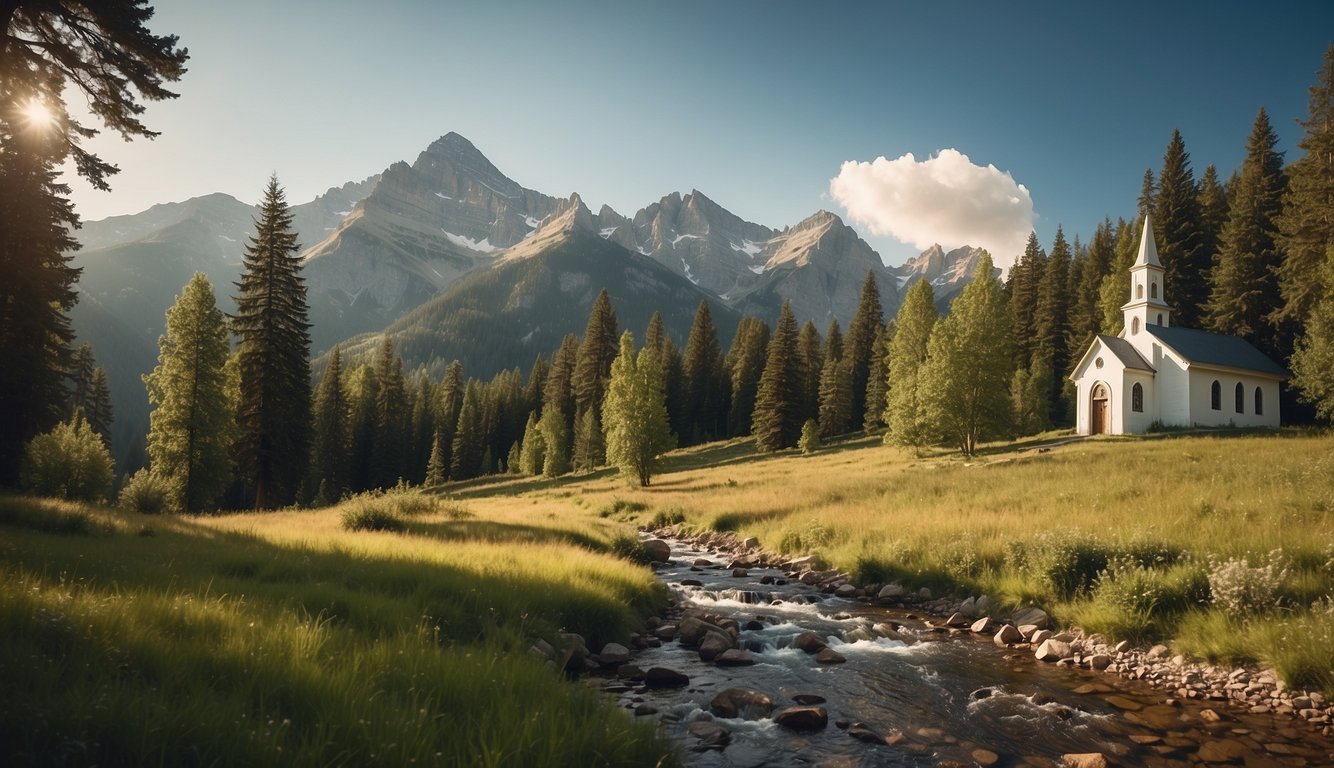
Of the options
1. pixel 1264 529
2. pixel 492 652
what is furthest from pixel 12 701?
pixel 1264 529

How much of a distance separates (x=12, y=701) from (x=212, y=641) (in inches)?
71.9

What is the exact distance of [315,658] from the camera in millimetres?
5027

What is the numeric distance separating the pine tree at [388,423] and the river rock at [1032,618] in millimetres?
73814

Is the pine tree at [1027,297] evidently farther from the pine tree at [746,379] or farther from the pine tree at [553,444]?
the pine tree at [553,444]

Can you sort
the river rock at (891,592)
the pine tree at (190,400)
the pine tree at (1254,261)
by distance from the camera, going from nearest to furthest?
the river rock at (891,592), the pine tree at (190,400), the pine tree at (1254,261)

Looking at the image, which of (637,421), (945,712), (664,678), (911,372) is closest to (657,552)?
(664,678)

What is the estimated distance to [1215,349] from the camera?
146 ft

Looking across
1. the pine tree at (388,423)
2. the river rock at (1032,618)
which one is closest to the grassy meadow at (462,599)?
the river rock at (1032,618)

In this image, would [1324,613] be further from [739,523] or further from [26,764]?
[739,523]

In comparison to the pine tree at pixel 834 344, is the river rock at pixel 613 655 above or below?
below

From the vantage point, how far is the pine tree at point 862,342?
259 ft

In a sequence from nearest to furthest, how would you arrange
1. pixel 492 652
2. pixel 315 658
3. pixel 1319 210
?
pixel 315 658 → pixel 492 652 → pixel 1319 210

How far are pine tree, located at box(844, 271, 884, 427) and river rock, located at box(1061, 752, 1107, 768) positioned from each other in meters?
73.3

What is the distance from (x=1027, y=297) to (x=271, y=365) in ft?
240
